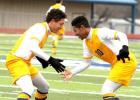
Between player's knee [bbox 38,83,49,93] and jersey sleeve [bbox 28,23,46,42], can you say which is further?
player's knee [bbox 38,83,49,93]

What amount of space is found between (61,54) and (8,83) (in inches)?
312

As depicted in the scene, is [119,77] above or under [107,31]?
under

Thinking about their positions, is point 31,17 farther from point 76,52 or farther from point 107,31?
point 107,31

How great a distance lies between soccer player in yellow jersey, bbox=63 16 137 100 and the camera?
9.14 meters

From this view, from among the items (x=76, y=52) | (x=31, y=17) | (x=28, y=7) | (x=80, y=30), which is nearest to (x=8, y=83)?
(x=80, y=30)

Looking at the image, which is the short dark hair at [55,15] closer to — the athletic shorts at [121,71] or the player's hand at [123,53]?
the player's hand at [123,53]

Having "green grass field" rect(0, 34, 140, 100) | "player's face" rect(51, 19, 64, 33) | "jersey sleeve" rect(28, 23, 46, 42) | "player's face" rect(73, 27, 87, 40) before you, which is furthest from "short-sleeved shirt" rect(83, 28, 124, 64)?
"green grass field" rect(0, 34, 140, 100)

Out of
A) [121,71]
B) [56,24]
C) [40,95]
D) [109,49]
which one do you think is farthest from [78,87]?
[56,24]

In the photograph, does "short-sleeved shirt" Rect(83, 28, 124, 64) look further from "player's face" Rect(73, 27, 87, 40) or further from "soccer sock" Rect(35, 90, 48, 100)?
"soccer sock" Rect(35, 90, 48, 100)

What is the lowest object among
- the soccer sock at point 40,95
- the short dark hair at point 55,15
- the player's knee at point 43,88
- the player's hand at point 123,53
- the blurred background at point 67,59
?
the blurred background at point 67,59

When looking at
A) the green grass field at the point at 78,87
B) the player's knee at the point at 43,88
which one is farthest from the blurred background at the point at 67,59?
the player's knee at the point at 43,88

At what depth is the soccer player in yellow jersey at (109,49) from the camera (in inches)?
360

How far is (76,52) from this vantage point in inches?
896

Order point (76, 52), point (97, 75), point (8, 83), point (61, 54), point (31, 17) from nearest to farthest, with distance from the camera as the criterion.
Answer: point (8, 83)
point (97, 75)
point (61, 54)
point (76, 52)
point (31, 17)
